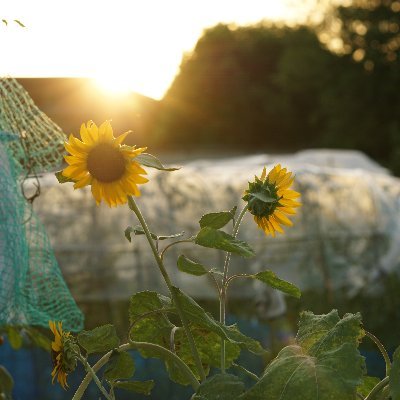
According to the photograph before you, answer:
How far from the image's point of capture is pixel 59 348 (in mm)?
1269

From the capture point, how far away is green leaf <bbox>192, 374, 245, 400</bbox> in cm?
112

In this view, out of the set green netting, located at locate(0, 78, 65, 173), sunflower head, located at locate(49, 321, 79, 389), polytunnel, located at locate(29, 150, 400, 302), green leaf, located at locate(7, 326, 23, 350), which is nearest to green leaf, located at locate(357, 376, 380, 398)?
sunflower head, located at locate(49, 321, 79, 389)

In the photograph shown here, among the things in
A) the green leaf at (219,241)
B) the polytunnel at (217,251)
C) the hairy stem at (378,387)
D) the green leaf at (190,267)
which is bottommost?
the polytunnel at (217,251)

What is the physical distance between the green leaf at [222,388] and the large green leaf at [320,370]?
0.02 meters

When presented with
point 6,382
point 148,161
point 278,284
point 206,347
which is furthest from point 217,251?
point 148,161

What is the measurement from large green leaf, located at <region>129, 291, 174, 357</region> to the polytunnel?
7869 millimetres

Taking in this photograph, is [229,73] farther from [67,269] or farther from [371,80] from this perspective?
[67,269]

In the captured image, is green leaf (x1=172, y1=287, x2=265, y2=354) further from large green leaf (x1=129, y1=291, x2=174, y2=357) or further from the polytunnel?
the polytunnel

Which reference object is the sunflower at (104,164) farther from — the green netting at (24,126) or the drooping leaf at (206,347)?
the green netting at (24,126)

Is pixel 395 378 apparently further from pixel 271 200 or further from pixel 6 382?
pixel 6 382

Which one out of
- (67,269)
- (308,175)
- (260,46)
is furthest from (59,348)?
(260,46)

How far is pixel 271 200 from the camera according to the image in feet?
4.37

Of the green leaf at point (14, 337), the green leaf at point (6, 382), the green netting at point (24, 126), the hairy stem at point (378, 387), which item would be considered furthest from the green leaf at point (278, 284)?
the green leaf at point (14, 337)

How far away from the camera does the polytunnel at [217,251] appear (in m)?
9.65
